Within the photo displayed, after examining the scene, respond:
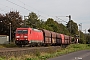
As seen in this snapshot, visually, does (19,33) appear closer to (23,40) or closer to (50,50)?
(23,40)

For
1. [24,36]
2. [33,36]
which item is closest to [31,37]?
[33,36]

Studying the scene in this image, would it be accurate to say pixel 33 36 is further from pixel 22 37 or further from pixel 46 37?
pixel 46 37

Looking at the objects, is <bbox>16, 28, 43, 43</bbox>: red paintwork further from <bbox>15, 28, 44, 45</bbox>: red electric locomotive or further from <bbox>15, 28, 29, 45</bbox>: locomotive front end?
<bbox>15, 28, 29, 45</bbox>: locomotive front end

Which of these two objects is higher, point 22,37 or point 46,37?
point 46,37

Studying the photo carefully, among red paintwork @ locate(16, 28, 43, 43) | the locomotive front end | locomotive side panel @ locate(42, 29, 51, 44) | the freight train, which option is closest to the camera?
the locomotive front end

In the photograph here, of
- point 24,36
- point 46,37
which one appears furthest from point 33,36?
point 46,37

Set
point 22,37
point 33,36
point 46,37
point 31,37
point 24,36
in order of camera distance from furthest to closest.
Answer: point 46,37 < point 33,36 < point 31,37 < point 24,36 < point 22,37

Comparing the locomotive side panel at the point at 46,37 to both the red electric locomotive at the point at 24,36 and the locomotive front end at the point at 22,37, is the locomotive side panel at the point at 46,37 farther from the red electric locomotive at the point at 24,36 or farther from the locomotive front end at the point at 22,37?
the locomotive front end at the point at 22,37

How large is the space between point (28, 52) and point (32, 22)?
69.8m

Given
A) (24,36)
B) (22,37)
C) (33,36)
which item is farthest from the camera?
(33,36)

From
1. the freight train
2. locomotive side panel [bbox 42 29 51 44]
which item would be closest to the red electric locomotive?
the freight train

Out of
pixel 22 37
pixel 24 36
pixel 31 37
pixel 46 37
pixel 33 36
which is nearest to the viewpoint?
pixel 22 37

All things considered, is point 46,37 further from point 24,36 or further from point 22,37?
point 22,37

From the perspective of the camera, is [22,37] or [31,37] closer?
[22,37]
